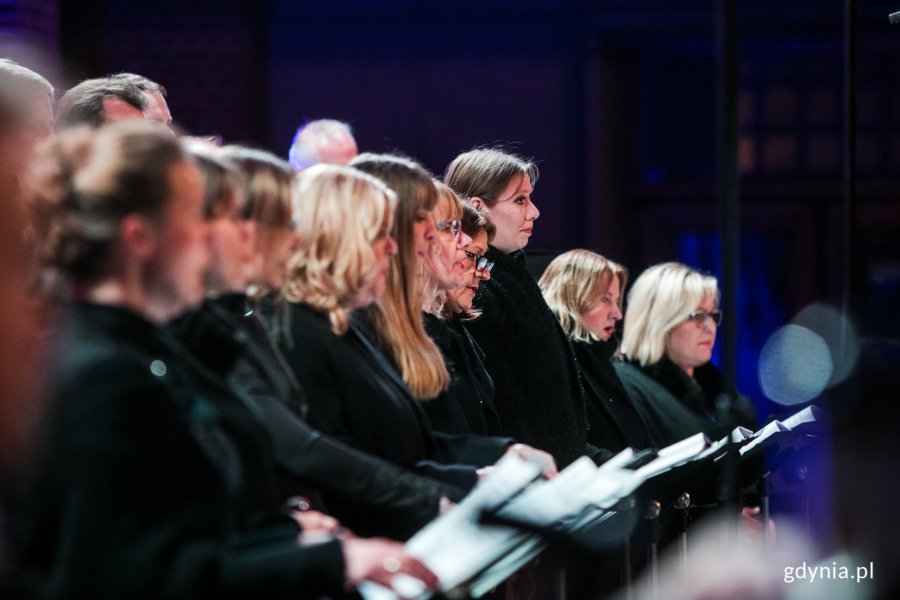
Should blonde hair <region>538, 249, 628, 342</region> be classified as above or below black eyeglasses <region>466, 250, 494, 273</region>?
below

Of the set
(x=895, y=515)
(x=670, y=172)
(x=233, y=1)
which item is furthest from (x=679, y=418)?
(x=233, y=1)

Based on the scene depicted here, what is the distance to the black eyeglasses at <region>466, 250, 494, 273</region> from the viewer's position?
3711mm

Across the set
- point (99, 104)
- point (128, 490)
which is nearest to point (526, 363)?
point (99, 104)

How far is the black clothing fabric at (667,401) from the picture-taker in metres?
4.88

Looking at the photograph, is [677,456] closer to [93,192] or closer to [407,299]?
[407,299]

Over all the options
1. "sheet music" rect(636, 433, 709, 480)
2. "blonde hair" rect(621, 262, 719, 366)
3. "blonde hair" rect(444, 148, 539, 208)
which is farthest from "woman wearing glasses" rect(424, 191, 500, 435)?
"blonde hair" rect(621, 262, 719, 366)

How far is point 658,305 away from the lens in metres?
5.14

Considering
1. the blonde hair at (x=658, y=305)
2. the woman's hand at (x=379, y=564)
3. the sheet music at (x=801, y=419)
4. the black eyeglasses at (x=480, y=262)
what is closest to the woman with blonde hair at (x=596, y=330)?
the blonde hair at (x=658, y=305)

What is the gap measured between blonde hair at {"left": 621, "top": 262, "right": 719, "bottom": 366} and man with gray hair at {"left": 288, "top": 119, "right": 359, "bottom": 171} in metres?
1.33

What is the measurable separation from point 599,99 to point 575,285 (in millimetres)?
2482

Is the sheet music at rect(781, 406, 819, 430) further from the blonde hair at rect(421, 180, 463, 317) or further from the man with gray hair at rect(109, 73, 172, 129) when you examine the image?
the man with gray hair at rect(109, 73, 172, 129)

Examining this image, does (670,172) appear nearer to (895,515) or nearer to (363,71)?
(363,71)

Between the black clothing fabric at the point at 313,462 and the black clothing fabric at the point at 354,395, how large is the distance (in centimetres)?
10

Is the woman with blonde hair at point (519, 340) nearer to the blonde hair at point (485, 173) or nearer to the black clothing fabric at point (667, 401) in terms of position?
the blonde hair at point (485, 173)
